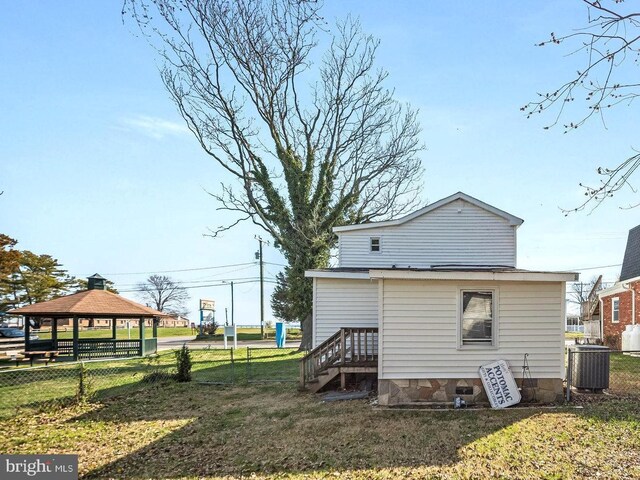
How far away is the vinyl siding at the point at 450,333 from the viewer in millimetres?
9289

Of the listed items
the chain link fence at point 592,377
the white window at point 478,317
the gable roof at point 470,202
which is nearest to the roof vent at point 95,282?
the gable roof at point 470,202

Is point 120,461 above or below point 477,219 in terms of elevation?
below

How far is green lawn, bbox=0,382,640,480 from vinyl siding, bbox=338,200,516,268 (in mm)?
6921

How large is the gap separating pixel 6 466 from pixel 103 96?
8.45 m

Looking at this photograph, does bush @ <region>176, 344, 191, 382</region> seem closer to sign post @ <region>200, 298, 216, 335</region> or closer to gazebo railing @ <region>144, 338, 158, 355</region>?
gazebo railing @ <region>144, 338, 158, 355</region>

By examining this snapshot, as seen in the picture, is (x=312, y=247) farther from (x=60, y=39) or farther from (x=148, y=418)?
(x=60, y=39)

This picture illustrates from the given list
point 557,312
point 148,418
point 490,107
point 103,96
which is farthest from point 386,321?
point 103,96

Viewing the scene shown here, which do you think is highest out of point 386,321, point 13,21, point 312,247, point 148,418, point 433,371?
point 13,21

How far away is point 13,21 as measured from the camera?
6.62m

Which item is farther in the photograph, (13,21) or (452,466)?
(13,21)

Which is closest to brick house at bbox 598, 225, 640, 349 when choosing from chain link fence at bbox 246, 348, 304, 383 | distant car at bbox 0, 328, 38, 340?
chain link fence at bbox 246, 348, 304, 383

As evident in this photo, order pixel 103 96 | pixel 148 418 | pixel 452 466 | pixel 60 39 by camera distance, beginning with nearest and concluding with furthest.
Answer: pixel 452 466
pixel 60 39
pixel 148 418
pixel 103 96

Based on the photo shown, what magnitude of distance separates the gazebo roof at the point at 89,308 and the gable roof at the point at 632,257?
23276 mm

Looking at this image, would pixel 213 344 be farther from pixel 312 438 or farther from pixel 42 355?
pixel 312 438
